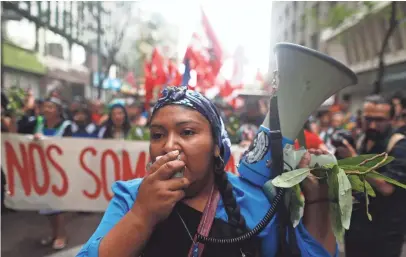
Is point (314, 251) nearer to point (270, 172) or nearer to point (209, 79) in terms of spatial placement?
point (270, 172)

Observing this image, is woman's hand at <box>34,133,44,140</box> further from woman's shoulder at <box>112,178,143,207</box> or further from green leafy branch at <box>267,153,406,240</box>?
green leafy branch at <box>267,153,406,240</box>

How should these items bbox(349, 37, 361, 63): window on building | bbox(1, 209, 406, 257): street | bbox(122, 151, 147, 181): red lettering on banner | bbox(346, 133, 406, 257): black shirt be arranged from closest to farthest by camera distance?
1. bbox(346, 133, 406, 257): black shirt
2. bbox(1, 209, 406, 257): street
3. bbox(122, 151, 147, 181): red lettering on banner
4. bbox(349, 37, 361, 63): window on building

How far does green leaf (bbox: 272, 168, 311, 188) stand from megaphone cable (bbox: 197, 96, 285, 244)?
0.08m

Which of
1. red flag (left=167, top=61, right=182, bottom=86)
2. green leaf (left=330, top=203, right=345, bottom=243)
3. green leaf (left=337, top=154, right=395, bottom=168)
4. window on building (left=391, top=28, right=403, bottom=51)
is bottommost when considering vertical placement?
green leaf (left=330, top=203, right=345, bottom=243)

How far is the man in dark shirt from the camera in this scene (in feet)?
7.61

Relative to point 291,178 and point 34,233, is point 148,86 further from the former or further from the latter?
point 291,178

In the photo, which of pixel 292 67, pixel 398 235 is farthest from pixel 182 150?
pixel 398 235

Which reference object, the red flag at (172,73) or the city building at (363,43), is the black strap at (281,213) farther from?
the city building at (363,43)

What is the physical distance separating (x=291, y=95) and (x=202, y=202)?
19.9 inches

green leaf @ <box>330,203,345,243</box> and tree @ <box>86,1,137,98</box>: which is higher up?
tree @ <box>86,1,137,98</box>

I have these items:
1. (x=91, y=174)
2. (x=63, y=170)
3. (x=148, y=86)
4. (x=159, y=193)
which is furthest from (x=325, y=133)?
(x=159, y=193)

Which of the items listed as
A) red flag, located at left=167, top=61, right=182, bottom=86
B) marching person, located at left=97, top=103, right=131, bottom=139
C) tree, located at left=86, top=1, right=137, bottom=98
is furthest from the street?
tree, located at left=86, top=1, right=137, bottom=98

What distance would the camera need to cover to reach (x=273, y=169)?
1.31 m

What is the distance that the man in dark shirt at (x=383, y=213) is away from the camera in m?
2.32
